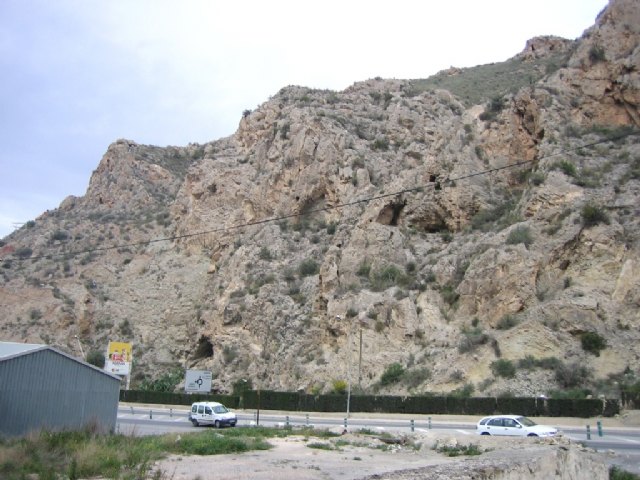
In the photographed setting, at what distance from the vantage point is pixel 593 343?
120 ft

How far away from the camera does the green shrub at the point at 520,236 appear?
4344cm

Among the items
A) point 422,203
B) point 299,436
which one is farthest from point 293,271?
point 299,436

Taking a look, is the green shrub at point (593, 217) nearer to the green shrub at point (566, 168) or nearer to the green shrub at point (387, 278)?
the green shrub at point (566, 168)

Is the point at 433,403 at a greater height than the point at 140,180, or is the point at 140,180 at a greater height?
the point at 140,180

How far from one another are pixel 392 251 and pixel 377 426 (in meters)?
22.1

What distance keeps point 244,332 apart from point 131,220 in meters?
40.3

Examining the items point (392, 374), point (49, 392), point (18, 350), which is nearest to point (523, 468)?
point (49, 392)

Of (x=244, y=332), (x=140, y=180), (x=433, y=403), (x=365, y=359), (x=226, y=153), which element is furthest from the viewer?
(x=140, y=180)

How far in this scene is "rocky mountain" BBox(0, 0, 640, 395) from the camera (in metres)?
39.5

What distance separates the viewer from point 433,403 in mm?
35312

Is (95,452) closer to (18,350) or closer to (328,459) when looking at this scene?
(328,459)

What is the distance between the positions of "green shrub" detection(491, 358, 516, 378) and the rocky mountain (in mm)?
97

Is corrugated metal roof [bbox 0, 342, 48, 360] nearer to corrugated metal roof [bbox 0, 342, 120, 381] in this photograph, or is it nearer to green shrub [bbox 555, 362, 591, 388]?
corrugated metal roof [bbox 0, 342, 120, 381]

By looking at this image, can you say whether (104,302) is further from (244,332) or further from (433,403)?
(433,403)
